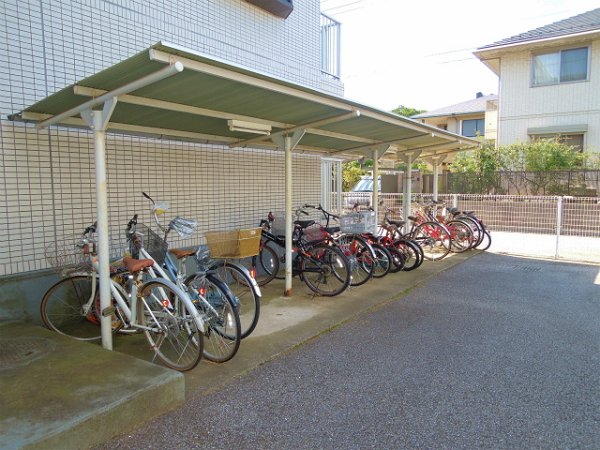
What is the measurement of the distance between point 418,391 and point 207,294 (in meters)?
1.81

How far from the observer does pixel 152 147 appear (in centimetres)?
516

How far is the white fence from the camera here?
28.0ft

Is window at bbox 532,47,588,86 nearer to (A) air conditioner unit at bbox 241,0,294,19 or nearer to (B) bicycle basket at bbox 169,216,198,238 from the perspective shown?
(A) air conditioner unit at bbox 241,0,294,19

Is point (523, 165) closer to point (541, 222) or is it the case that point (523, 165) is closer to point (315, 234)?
point (541, 222)

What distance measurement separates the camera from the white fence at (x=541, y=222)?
28.0 ft

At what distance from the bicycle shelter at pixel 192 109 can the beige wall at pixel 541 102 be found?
11276 millimetres

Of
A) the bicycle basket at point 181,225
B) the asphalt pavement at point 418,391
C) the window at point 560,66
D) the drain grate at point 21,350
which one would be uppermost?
the window at point 560,66

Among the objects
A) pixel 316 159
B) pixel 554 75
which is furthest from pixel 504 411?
pixel 554 75

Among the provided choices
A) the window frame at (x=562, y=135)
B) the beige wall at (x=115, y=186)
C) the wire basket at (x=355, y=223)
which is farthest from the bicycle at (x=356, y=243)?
the window frame at (x=562, y=135)

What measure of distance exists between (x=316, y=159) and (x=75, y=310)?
4906mm

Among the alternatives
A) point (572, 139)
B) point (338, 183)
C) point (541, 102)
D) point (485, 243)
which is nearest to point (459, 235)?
point (485, 243)

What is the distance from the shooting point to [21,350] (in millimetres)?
3256

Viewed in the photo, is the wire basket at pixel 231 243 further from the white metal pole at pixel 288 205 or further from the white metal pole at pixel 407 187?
the white metal pole at pixel 407 187

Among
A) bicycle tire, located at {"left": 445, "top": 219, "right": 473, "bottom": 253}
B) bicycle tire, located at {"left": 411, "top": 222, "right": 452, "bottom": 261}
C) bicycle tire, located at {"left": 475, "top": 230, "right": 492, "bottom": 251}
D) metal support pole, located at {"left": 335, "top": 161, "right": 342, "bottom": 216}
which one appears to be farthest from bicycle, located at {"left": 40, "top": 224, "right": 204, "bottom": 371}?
bicycle tire, located at {"left": 475, "top": 230, "right": 492, "bottom": 251}
